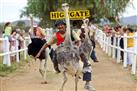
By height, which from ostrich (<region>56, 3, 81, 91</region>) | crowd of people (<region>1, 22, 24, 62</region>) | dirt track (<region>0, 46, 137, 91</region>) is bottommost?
dirt track (<region>0, 46, 137, 91</region>)

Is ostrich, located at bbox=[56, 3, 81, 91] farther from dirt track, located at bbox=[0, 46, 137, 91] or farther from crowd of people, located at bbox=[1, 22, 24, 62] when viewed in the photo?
crowd of people, located at bbox=[1, 22, 24, 62]

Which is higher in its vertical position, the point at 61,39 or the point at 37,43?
the point at 61,39

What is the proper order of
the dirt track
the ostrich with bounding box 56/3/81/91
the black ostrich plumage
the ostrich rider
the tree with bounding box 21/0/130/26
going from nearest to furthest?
the ostrich with bounding box 56/3/81/91 → the ostrich rider → the dirt track → the black ostrich plumage → the tree with bounding box 21/0/130/26

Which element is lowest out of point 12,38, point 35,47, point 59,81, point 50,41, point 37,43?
point 59,81

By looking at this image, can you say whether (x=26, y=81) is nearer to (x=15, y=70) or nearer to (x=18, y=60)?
(x=15, y=70)

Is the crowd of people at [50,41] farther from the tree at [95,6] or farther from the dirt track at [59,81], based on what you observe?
the tree at [95,6]

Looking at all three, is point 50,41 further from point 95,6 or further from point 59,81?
point 95,6

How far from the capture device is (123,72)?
53.7ft

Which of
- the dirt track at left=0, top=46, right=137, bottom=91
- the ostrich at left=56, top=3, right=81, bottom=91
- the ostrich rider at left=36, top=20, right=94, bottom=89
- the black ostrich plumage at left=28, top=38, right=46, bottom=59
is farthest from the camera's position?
the black ostrich plumage at left=28, top=38, right=46, bottom=59

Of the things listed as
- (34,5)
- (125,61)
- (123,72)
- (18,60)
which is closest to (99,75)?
(123,72)

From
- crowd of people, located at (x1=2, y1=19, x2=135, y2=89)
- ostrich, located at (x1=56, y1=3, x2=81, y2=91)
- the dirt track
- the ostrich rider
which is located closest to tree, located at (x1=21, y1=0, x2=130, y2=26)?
crowd of people, located at (x1=2, y1=19, x2=135, y2=89)

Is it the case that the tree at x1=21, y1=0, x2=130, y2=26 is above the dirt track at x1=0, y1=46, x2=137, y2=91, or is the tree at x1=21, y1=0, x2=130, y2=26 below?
above

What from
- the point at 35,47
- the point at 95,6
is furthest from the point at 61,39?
the point at 95,6

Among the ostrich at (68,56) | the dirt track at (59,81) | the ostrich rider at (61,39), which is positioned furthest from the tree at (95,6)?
the ostrich at (68,56)
